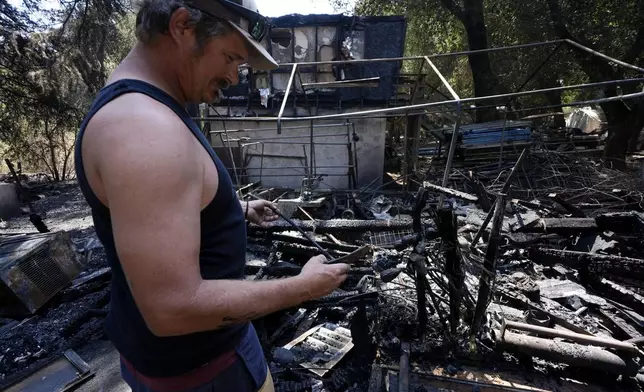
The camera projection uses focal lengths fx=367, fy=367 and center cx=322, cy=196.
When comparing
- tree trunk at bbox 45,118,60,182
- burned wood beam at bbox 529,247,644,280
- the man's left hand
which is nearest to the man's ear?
the man's left hand

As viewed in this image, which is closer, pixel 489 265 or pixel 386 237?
pixel 489 265

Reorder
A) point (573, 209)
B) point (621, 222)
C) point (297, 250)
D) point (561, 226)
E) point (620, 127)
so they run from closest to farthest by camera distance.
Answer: point (297, 250)
point (621, 222)
point (561, 226)
point (573, 209)
point (620, 127)

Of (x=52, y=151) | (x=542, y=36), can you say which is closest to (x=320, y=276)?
(x=542, y=36)

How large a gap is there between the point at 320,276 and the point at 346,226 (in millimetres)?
4093

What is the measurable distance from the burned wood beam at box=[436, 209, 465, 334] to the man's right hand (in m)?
1.49

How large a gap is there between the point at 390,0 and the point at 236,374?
52.3 feet

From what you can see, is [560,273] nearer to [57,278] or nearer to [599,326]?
[599,326]

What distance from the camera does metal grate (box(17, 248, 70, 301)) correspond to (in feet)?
15.9

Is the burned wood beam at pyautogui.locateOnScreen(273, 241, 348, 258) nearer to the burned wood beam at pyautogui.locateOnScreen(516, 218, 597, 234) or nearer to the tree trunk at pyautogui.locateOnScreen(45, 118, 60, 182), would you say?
the burned wood beam at pyautogui.locateOnScreen(516, 218, 597, 234)

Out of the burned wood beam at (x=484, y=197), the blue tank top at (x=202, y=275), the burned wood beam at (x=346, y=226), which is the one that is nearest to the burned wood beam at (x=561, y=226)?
the burned wood beam at (x=484, y=197)

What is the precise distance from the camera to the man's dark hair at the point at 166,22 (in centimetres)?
105

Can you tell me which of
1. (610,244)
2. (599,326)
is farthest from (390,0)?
(599,326)

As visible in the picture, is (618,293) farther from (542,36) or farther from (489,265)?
(542,36)

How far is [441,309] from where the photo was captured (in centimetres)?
327
